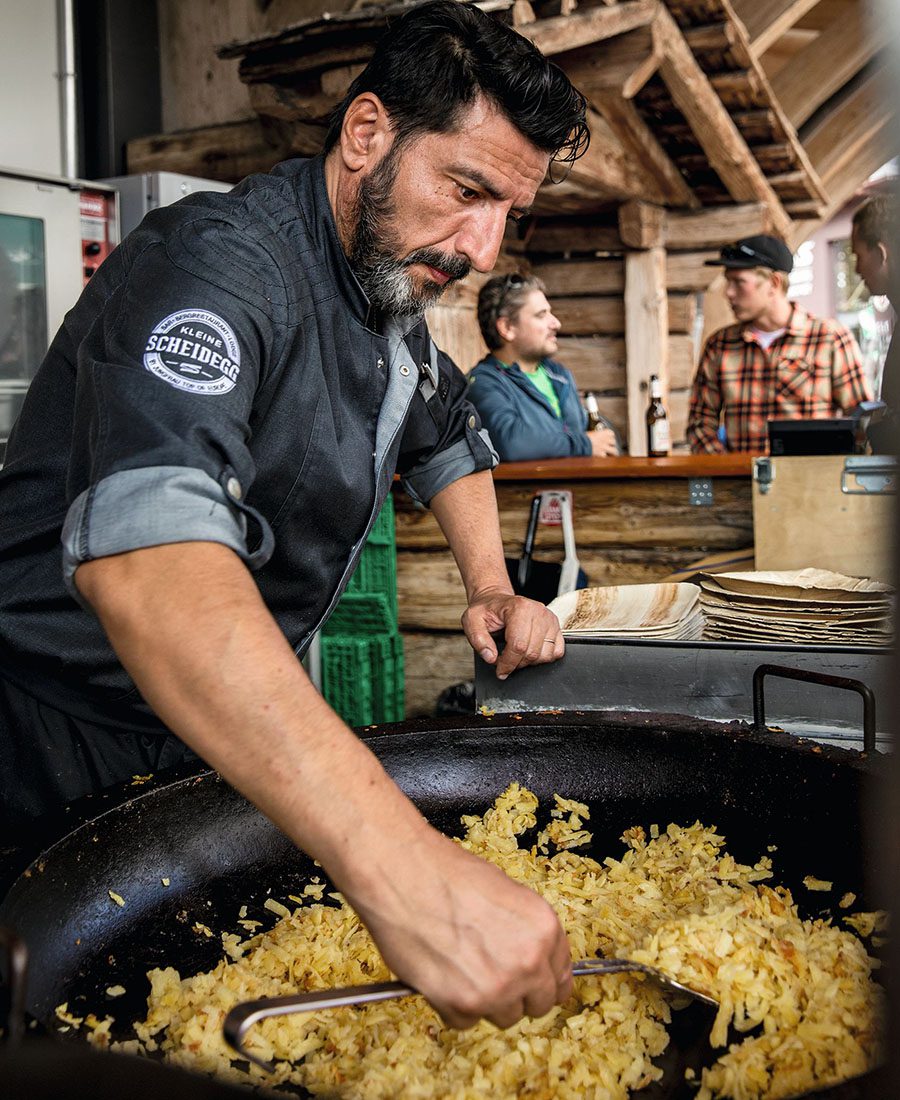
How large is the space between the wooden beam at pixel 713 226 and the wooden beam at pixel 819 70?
1.17 metres

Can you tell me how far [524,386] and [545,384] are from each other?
0.42 m

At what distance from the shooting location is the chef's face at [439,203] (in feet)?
4.55

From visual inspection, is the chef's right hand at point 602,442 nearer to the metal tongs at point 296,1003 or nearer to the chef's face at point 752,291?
the chef's face at point 752,291

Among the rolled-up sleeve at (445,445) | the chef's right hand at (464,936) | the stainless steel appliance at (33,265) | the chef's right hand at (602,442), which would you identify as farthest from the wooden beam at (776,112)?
the chef's right hand at (464,936)

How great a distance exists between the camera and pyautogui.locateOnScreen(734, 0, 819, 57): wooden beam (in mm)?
6000

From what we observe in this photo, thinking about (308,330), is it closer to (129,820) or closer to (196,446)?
(196,446)

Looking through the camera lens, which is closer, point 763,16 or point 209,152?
point 209,152

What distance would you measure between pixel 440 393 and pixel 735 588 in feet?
2.06

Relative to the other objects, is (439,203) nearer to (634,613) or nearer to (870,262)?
(634,613)

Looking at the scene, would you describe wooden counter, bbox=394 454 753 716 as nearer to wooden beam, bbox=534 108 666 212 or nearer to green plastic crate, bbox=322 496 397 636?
green plastic crate, bbox=322 496 397 636

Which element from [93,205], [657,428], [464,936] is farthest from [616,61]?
[464,936]

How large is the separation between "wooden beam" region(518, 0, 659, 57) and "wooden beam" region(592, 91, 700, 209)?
0.49 meters

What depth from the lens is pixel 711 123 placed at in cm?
599

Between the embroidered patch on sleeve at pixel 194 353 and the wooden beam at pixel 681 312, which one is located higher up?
the wooden beam at pixel 681 312
